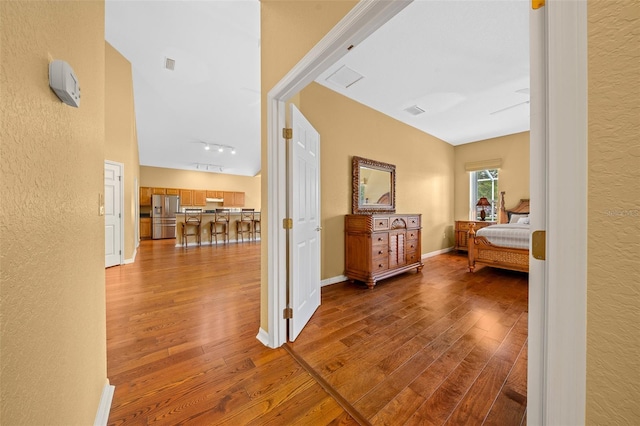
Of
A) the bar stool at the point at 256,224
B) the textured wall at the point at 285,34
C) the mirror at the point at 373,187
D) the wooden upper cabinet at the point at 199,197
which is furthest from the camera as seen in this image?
the wooden upper cabinet at the point at 199,197

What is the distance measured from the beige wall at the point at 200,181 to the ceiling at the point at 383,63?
352 cm

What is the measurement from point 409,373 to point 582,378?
1.29 metres

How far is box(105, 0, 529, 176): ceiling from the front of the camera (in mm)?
2318

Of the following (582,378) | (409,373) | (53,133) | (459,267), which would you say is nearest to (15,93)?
(53,133)

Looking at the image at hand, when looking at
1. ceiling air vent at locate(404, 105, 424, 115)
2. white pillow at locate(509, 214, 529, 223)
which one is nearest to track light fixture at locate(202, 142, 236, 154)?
ceiling air vent at locate(404, 105, 424, 115)

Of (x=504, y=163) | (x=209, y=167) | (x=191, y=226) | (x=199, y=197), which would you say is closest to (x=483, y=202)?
(x=504, y=163)

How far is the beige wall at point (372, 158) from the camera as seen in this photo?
3385mm

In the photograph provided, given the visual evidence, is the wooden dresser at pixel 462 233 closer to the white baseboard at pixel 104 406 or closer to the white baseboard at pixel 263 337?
the white baseboard at pixel 263 337

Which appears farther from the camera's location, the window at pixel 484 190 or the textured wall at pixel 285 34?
the window at pixel 484 190

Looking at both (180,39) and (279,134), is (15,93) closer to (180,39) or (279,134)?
(279,134)

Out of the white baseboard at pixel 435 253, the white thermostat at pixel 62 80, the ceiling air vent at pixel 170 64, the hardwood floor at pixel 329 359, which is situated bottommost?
the hardwood floor at pixel 329 359

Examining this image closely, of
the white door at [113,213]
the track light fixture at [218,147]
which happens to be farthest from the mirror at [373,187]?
the track light fixture at [218,147]

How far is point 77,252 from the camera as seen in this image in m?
0.94

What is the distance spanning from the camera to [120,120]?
14.5ft
